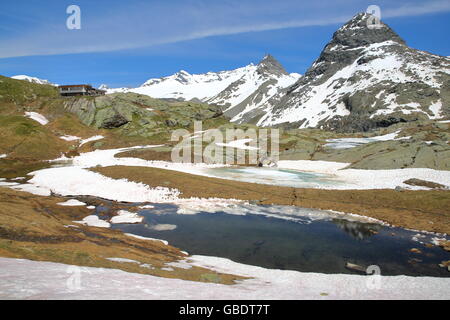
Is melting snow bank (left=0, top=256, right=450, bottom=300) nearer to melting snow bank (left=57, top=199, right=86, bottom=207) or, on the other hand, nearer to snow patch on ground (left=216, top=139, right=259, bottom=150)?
melting snow bank (left=57, top=199, right=86, bottom=207)

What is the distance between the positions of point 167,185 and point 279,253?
23374mm

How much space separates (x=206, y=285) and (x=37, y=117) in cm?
9973

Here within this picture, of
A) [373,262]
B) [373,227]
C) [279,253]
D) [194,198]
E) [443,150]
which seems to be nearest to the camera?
[373,262]

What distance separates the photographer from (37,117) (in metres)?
92.4

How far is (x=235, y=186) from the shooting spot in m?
42.1

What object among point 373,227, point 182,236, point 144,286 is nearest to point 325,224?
point 373,227

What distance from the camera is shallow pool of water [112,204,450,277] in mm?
19625

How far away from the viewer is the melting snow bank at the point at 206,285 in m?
9.91

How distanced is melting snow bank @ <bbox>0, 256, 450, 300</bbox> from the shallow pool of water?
85.7 inches

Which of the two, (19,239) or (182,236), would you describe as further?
(182,236)

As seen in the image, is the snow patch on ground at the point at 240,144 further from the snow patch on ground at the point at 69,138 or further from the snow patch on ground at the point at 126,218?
the snow patch on ground at the point at 126,218

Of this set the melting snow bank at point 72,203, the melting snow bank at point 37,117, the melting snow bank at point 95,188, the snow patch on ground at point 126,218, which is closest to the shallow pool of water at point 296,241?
the snow patch on ground at point 126,218

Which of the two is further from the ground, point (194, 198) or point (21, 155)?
point (21, 155)

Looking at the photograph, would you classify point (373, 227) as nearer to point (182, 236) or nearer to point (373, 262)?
point (373, 262)
